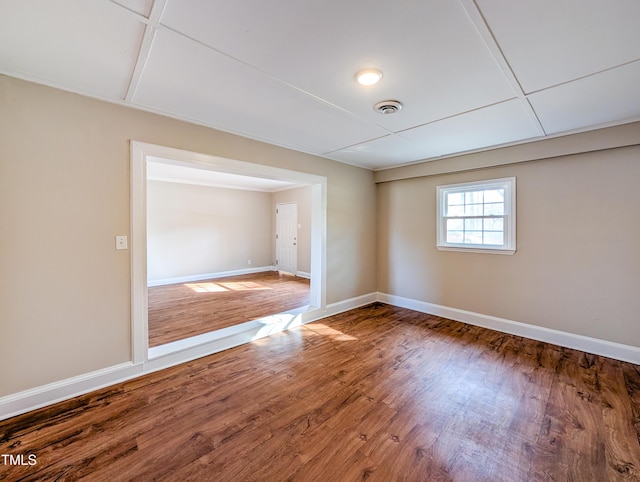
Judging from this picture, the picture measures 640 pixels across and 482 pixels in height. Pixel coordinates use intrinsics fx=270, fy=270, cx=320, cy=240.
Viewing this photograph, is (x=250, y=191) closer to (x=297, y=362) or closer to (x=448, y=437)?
(x=297, y=362)

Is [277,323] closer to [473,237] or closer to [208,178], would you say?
[473,237]

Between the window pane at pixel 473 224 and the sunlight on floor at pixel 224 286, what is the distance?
13.7 feet

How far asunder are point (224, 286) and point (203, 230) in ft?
6.04

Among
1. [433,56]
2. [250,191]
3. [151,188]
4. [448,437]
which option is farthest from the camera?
[250,191]

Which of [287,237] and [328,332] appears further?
[287,237]

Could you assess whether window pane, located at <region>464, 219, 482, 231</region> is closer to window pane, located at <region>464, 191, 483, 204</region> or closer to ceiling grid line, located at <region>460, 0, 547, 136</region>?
window pane, located at <region>464, 191, 483, 204</region>

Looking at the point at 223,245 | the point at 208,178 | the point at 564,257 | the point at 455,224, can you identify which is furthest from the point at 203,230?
the point at 564,257

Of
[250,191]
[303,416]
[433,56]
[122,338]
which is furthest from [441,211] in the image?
[250,191]

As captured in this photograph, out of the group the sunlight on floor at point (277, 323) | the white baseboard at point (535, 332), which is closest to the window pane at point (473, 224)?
the white baseboard at point (535, 332)

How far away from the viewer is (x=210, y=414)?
80.4 inches

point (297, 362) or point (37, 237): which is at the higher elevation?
point (37, 237)

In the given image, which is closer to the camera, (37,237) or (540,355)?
(37,237)

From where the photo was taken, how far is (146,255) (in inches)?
97.9

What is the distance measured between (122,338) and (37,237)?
1.05 m
